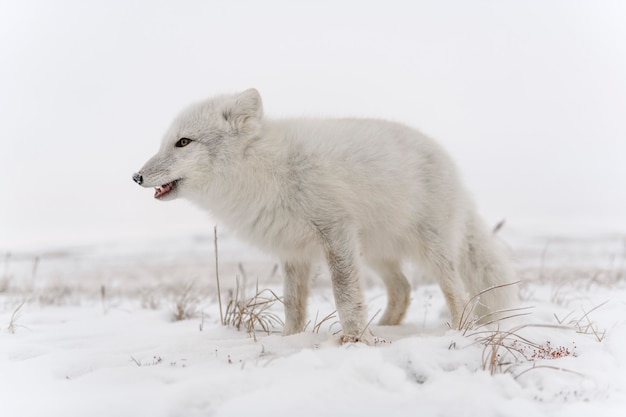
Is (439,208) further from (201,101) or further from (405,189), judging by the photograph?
(201,101)

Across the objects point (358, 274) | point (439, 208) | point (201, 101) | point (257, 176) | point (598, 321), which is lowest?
point (598, 321)

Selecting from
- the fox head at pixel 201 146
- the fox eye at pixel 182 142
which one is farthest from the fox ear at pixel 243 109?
the fox eye at pixel 182 142

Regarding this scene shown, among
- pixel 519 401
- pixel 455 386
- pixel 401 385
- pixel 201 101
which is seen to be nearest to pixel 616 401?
pixel 519 401

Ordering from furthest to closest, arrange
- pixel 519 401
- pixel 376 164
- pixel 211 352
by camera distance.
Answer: pixel 376 164, pixel 211 352, pixel 519 401

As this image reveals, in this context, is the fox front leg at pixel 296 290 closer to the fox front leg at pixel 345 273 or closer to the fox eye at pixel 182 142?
the fox front leg at pixel 345 273

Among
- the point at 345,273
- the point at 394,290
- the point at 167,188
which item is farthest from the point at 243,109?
the point at 394,290

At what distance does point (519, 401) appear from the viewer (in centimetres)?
229

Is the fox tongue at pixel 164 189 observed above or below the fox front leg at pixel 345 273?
above

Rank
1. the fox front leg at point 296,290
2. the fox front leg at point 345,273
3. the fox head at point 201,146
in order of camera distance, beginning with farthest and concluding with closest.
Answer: the fox front leg at point 296,290 → the fox head at point 201,146 → the fox front leg at point 345,273

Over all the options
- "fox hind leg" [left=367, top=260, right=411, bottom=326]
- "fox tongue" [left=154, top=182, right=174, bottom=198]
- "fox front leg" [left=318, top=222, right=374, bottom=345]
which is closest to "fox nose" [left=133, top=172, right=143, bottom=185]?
"fox tongue" [left=154, top=182, right=174, bottom=198]

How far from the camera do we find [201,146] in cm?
387

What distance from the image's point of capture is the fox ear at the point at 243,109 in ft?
12.9

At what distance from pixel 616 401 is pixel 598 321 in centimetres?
208

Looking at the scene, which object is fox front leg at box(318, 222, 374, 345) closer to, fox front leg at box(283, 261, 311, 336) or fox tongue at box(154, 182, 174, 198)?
fox front leg at box(283, 261, 311, 336)
